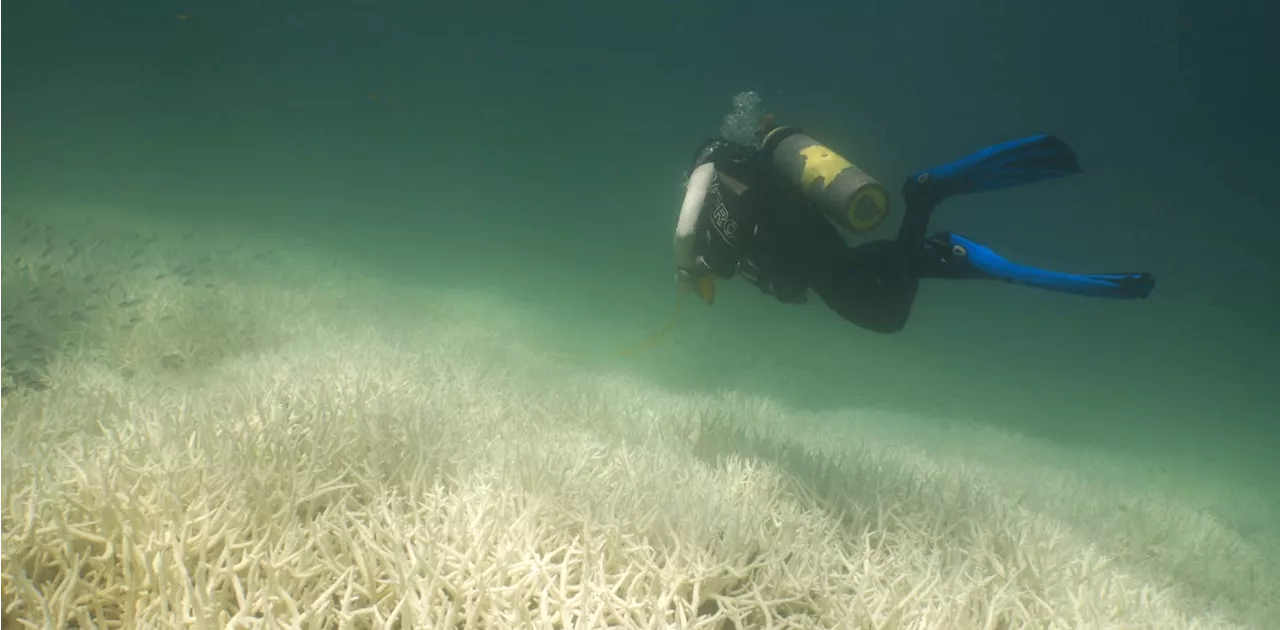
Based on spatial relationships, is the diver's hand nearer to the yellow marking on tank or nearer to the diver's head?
the yellow marking on tank

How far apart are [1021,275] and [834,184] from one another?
163cm

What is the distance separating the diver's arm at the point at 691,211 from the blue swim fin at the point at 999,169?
177 centimetres

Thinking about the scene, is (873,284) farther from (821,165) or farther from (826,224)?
(821,165)

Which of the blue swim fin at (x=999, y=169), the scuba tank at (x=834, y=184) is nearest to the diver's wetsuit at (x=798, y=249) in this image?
the blue swim fin at (x=999, y=169)

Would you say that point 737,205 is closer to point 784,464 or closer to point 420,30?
point 784,464

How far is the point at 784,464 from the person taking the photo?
4.46 meters

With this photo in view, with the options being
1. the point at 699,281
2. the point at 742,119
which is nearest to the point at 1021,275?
the point at 699,281

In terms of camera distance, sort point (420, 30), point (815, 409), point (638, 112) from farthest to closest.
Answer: point (638, 112) < point (420, 30) < point (815, 409)

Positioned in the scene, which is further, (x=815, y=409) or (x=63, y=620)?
(x=815, y=409)

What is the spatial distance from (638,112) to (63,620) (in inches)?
2601

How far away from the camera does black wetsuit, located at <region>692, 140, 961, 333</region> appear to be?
16.6 ft

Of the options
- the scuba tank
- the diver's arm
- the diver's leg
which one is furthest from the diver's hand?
the scuba tank

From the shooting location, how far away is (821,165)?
475cm

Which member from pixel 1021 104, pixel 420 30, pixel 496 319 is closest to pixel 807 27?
pixel 1021 104
